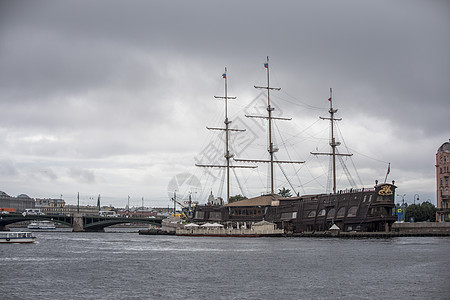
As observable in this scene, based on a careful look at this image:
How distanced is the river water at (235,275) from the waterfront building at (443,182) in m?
47.9

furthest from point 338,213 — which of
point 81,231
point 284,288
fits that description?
point 81,231

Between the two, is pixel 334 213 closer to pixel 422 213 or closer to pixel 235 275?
pixel 422 213

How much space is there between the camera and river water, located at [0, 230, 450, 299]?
122ft

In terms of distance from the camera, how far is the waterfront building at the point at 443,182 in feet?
367

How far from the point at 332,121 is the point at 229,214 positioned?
28385 millimetres

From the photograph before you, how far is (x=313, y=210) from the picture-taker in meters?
102

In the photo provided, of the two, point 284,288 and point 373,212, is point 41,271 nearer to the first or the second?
point 284,288

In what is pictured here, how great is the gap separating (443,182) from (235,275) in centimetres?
7865

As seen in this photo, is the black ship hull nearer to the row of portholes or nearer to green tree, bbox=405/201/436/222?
the row of portholes

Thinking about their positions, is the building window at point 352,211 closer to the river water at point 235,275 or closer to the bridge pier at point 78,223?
the river water at point 235,275

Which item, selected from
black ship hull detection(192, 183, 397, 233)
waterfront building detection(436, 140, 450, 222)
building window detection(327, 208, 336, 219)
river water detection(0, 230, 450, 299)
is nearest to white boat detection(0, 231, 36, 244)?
river water detection(0, 230, 450, 299)

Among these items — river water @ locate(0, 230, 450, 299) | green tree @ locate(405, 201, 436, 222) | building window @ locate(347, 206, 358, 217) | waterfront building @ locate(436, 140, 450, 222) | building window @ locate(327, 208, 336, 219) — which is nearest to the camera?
river water @ locate(0, 230, 450, 299)

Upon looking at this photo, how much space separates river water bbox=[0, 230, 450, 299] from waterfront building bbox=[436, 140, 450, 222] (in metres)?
47.9

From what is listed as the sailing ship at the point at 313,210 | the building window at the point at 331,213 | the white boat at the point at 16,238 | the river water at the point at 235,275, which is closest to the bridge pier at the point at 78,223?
the sailing ship at the point at 313,210
